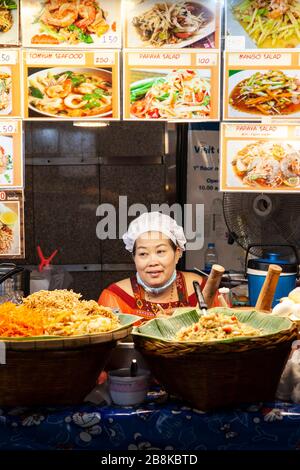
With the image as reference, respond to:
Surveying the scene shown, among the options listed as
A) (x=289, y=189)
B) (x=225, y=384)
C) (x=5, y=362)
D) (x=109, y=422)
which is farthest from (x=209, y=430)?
(x=289, y=189)

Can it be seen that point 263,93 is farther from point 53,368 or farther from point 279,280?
point 53,368

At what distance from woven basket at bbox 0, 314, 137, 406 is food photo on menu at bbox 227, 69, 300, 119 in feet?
6.18

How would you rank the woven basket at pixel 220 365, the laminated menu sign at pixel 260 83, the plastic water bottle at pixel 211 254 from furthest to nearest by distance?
the plastic water bottle at pixel 211 254, the laminated menu sign at pixel 260 83, the woven basket at pixel 220 365

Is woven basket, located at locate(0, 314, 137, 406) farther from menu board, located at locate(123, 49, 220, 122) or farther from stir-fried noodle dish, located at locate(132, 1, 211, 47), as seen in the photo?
stir-fried noodle dish, located at locate(132, 1, 211, 47)

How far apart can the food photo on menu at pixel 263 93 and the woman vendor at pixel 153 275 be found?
2.87 feet

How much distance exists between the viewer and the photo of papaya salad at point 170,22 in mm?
4039

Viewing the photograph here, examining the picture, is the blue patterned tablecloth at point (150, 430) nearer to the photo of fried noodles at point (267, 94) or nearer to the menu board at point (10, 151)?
the menu board at point (10, 151)

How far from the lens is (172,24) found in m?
4.05

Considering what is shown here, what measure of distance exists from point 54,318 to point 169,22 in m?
2.07

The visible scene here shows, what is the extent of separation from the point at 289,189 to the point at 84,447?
7.33ft

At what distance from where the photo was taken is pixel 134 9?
4031 millimetres

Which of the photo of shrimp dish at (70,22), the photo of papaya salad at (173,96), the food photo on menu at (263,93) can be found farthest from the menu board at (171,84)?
the photo of shrimp dish at (70,22)

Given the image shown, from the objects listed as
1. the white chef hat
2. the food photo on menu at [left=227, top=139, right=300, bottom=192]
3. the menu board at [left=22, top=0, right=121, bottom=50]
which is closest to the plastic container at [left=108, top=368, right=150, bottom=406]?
the white chef hat

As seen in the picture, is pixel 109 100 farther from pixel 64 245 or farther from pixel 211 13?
pixel 64 245
